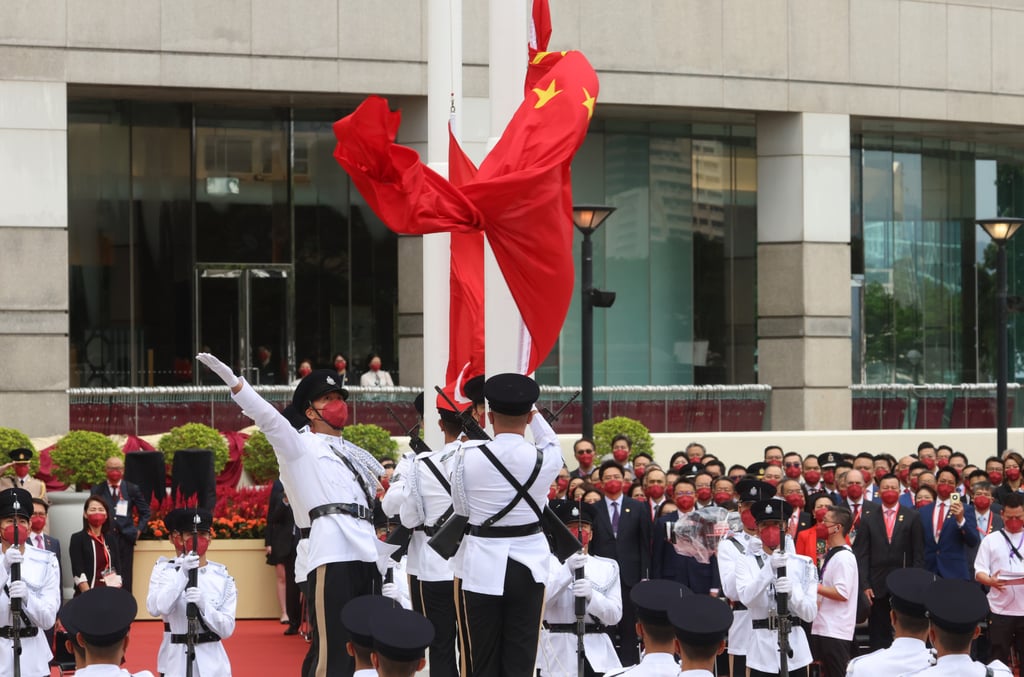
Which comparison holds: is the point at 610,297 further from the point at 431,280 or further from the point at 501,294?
the point at 501,294

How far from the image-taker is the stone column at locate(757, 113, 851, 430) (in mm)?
30844

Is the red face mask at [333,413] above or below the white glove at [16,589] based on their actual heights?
above

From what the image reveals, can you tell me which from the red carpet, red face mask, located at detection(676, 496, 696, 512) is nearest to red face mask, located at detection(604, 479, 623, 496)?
red face mask, located at detection(676, 496, 696, 512)

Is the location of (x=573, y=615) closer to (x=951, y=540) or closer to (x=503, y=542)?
(x=503, y=542)

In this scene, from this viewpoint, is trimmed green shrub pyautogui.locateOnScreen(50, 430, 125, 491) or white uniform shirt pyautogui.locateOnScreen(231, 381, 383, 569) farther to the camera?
trimmed green shrub pyautogui.locateOnScreen(50, 430, 125, 491)

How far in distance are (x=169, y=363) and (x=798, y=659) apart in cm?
2129

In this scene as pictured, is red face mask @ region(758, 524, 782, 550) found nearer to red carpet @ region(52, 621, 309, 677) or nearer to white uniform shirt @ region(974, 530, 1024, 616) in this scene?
white uniform shirt @ region(974, 530, 1024, 616)

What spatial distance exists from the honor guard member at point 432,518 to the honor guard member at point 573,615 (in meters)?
1.11

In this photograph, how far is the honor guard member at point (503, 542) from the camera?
361 inches

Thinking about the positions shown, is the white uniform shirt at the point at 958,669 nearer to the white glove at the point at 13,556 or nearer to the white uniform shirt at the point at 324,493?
the white uniform shirt at the point at 324,493

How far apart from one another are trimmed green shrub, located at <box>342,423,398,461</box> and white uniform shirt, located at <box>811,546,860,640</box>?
10.1 metres

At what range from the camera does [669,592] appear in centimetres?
727

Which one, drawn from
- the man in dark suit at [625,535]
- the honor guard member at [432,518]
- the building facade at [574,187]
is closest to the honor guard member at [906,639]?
the honor guard member at [432,518]

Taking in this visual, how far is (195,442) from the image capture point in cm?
2269
